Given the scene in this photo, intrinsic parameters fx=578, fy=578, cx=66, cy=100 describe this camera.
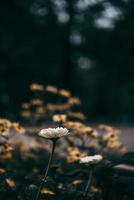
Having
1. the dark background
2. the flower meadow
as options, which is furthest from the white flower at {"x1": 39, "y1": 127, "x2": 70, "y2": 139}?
the dark background

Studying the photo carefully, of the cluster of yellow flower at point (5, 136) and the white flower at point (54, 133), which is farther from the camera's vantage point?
the cluster of yellow flower at point (5, 136)

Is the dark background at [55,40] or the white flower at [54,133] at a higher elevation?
the dark background at [55,40]

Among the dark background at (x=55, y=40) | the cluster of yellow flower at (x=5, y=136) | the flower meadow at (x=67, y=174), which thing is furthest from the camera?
the dark background at (x=55, y=40)

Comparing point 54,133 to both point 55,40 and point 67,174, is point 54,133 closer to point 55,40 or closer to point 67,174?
point 67,174

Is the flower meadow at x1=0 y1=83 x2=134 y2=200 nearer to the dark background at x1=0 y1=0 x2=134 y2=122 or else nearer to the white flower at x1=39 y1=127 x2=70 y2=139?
the white flower at x1=39 y1=127 x2=70 y2=139

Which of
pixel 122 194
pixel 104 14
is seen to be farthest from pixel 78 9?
pixel 122 194

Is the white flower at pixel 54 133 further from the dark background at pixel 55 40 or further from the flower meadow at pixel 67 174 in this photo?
the dark background at pixel 55 40

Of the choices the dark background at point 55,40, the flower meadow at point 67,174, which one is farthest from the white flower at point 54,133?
the dark background at point 55,40

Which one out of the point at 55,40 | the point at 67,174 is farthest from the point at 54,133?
the point at 55,40

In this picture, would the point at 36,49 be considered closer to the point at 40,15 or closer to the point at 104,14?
the point at 40,15
